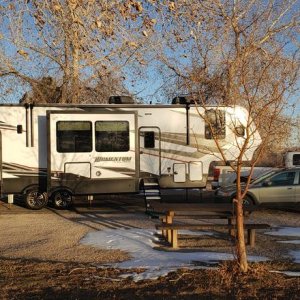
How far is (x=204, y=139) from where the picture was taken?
53.4 ft

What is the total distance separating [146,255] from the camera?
8500 mm


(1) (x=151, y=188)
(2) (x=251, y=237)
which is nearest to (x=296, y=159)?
(1) (x=151, y=188)

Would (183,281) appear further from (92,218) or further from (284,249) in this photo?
(92,218)

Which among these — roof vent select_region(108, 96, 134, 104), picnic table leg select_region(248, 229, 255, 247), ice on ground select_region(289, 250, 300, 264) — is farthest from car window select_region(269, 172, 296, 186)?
ice on ground select_region(289, 250, 300, 264)

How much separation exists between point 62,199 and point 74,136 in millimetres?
1996

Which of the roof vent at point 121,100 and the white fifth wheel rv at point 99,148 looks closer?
the white fifth wheel rv at point 99,148

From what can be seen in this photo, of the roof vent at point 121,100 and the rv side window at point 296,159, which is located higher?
the roof vent at point 121,100

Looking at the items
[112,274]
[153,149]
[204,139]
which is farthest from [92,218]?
[112,274]

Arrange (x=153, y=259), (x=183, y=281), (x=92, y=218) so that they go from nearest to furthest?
(x=183, y=281) < (x=153, y=259) < (x=92, y=218)

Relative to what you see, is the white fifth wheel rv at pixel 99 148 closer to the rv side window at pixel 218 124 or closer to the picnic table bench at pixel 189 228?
the rv side window at pixel 218 124

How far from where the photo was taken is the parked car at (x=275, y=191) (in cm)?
1520

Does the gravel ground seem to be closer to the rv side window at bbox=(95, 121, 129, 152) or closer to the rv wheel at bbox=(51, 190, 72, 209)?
the rv wheel at bbox=(51, 190, 72, 209)

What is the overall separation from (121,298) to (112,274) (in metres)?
1.29

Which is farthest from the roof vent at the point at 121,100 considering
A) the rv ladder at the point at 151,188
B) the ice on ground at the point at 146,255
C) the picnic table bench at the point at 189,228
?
the picnic table bench at the point at 189,228
